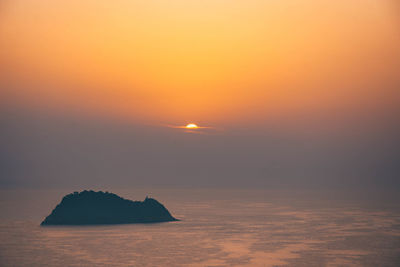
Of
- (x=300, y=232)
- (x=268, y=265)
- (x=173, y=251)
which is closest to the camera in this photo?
(x=268, y=265)

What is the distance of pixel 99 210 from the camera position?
10419 cm

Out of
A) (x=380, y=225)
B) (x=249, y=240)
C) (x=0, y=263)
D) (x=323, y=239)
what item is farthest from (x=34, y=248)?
(x=380, y=225)

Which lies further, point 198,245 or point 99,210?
point 99,210

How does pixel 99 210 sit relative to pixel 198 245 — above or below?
above

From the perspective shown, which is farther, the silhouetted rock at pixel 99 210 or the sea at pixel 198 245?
the silhouetted rock at pixel 99 210

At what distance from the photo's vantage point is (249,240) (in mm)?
86562

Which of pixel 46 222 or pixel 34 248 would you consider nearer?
pixel 34 248

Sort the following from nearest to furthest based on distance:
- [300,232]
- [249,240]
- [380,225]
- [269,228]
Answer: [249,240] < [300,232] < [269,228] < [380,225]

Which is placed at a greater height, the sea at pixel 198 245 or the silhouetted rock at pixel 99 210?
the silhouetted rock at pixel 99 210

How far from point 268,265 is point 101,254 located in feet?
77.3

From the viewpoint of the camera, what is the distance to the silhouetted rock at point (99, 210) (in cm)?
9831

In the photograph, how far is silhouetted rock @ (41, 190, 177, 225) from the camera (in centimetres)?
9831

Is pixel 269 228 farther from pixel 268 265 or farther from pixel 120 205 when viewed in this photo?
pixel 268 265

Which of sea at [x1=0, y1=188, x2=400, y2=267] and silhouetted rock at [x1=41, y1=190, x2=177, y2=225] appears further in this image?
silhouetted rock at [x1=41, y1=190, x2=177, y2=225]
